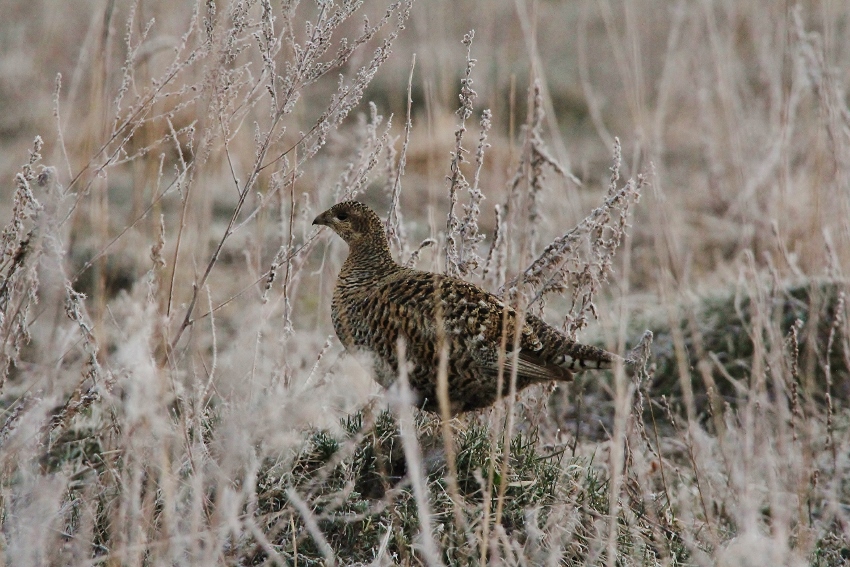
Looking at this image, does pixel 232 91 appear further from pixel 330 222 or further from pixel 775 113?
pixel 775 113

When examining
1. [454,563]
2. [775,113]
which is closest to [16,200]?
[454,563]

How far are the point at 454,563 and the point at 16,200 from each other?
147 cm

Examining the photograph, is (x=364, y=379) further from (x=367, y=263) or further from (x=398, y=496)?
(x=398, y=496)

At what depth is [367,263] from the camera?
3.32 meters

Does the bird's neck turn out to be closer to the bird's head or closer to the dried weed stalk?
the bird's head

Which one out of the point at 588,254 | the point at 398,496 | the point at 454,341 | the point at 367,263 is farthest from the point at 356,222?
the point at 398,496

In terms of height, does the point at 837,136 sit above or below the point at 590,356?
above

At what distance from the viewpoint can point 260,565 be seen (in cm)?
245

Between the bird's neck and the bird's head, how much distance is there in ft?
0.06

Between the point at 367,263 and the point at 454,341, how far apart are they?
0.50 m

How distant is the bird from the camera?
2.99 meters

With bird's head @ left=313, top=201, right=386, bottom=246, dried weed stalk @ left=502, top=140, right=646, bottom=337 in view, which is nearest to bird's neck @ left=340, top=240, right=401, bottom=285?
bird's head @ left=313, top=201, right=386, bottom=246

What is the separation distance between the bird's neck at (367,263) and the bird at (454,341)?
0.33 feet

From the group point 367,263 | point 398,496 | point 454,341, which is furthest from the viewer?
point 367,263
